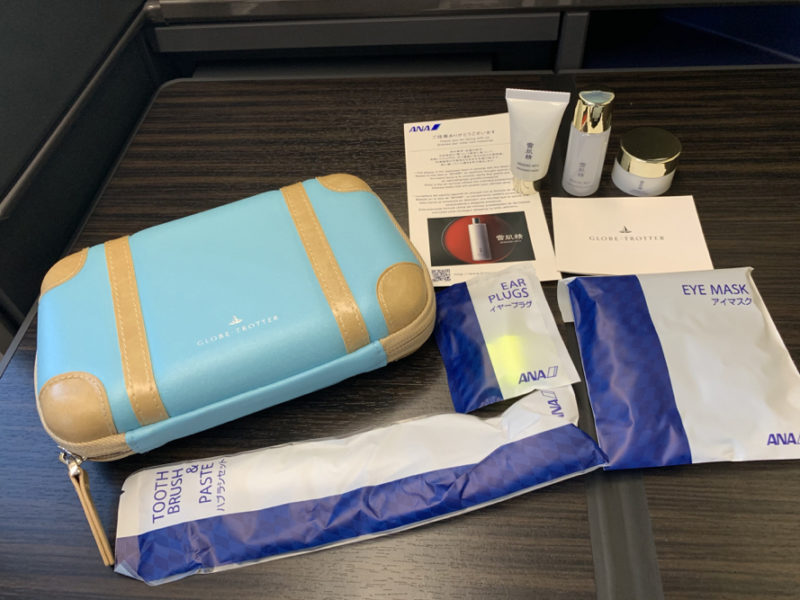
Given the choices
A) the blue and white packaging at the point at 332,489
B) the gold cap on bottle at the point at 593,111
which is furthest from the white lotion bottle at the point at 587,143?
the blue and white packaging at the point at 332,489

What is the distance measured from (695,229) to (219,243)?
A: 0.43 meters

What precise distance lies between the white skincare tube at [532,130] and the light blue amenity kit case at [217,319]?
0.55ft

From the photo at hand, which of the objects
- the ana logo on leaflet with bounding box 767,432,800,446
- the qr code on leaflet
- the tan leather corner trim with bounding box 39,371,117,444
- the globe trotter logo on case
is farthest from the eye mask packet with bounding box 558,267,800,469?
the tan leather corner trim with bounding box 39,371,117,444

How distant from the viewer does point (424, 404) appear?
1.64 feet

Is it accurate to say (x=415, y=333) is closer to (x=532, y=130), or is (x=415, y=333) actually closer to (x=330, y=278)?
(x=330, y=278)

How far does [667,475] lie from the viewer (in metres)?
0.45

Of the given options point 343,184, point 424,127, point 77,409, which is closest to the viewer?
point 77,409

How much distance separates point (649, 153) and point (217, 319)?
0.43 meters

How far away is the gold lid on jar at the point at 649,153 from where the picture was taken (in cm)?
60

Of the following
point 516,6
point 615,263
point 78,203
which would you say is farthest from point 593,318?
point 78,203

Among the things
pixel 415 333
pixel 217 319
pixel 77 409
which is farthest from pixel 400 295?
pixel 77 409

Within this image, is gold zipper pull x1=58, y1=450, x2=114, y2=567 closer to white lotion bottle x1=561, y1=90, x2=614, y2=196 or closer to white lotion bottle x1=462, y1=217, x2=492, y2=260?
Answer: white lotion bottle x1=462, y1=217, x2=492, y2=260

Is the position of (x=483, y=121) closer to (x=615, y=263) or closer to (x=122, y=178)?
(x=615, y=263)

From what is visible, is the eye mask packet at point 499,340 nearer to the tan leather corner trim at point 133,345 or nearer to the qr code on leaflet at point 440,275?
the qr code on leaflet at point 440,275
